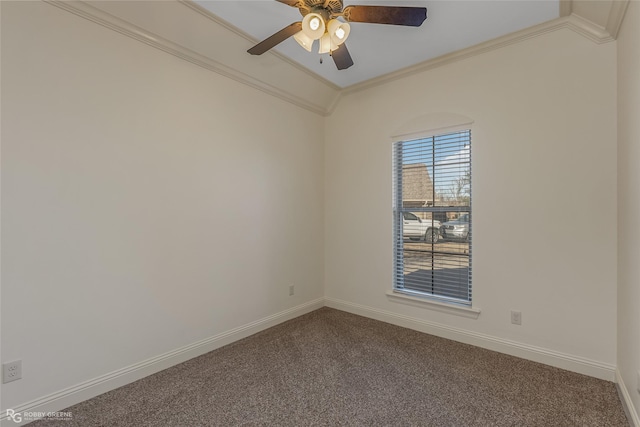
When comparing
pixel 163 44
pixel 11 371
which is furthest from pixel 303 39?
pixel 11 371

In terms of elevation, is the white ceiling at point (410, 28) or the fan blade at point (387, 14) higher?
the white ceiling at point (410, 28)

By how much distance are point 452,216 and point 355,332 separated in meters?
1.62

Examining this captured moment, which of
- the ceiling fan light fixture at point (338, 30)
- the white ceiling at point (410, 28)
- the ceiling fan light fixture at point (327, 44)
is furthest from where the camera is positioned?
the white ceiling at point (410, 28)

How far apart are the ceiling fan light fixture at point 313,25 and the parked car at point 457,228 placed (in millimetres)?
2213

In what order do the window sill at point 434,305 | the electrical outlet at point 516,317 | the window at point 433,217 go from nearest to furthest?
the electrical outlet at point 516,317
the window sill at point 434,305
the window at point 433,217

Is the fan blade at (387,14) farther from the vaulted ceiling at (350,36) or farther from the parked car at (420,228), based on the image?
the parked car at (420,228)

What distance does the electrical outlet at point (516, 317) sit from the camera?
2593 mm

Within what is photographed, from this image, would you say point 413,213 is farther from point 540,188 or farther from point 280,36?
point 280,36

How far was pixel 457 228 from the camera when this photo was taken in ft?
9.88

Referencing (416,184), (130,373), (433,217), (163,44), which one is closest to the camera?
(130,373)

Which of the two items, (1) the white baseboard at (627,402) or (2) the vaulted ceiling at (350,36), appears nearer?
(1) the white baseboard at (627,402)

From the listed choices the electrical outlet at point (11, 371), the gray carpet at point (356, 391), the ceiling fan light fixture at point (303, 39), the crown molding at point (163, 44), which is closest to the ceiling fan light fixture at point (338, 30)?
the ceiling fan light fixture at point (303, 39)

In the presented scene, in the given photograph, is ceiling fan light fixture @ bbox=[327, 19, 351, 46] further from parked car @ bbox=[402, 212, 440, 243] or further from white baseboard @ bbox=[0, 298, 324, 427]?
white baseboard @ bbox=[0, 298, 324, 427]

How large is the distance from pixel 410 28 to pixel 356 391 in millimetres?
2975
